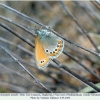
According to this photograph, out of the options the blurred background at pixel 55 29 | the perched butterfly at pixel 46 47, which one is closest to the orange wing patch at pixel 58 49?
the perched butterfly at pixel 46 47

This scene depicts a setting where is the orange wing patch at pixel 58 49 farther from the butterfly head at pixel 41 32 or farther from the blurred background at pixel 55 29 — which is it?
the blurred background at pixel 55 29

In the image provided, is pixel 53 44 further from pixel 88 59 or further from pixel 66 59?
pixel 66 59

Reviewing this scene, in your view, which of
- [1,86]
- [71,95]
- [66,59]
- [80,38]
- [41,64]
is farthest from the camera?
[80,38]

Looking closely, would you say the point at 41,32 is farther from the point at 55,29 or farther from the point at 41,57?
the point at 55,29

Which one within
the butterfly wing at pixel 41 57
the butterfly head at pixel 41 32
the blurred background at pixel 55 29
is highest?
the blurred background at pixel 55 29

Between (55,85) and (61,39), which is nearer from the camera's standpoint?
(61,39)

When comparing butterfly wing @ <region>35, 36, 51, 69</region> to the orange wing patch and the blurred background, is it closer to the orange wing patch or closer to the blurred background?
the orange wing patch

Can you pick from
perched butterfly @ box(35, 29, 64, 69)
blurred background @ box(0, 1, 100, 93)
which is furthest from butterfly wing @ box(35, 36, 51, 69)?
blurred background @ box(0, 1, 100, 93)

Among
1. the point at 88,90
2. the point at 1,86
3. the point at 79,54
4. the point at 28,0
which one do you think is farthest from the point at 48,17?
the point at 88,90
